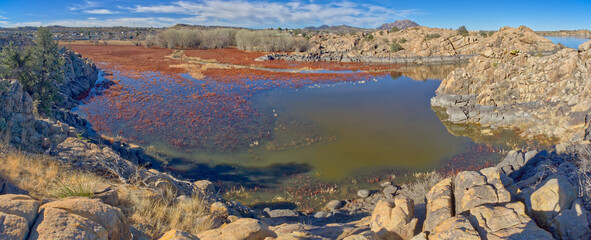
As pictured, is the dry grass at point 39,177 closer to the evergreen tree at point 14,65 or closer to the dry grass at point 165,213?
the dry grass at point 165,213

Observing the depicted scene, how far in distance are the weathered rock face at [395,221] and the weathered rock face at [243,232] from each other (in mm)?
2126

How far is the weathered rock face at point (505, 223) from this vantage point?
465cm

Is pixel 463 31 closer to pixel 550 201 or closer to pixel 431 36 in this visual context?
pixel 431 36

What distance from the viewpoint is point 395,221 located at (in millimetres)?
5664

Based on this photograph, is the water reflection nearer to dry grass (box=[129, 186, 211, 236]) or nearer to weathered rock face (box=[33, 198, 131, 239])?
dry grass (box=[129, 186, 211, 236])

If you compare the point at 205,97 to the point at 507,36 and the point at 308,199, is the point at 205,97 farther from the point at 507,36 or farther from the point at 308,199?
the point at 507,36

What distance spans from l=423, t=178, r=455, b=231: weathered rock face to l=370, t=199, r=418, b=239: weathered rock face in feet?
Result: 1.00

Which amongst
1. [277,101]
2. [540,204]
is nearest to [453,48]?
[277,101]

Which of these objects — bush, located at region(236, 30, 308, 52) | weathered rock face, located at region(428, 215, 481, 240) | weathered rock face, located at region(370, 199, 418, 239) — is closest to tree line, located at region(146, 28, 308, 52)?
bush, located at region(236, 30, 308, 52)

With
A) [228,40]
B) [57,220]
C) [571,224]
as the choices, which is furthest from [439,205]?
[228,40]

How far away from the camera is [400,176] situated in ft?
44.2

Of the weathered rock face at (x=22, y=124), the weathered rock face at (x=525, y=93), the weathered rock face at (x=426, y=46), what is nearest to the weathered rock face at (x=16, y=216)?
the weathered rock face at (x=22, y=124)

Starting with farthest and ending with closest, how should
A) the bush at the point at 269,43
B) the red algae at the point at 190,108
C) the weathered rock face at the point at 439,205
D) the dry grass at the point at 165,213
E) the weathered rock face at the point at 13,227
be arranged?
the bush at the point at 269,43 < the red algae at the point at 190,108 < the dry grass at the point at 165,213 < the weathered rock face at the point at 439,205 < the weathered rock face at the point at 13,227

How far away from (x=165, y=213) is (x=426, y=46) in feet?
233
